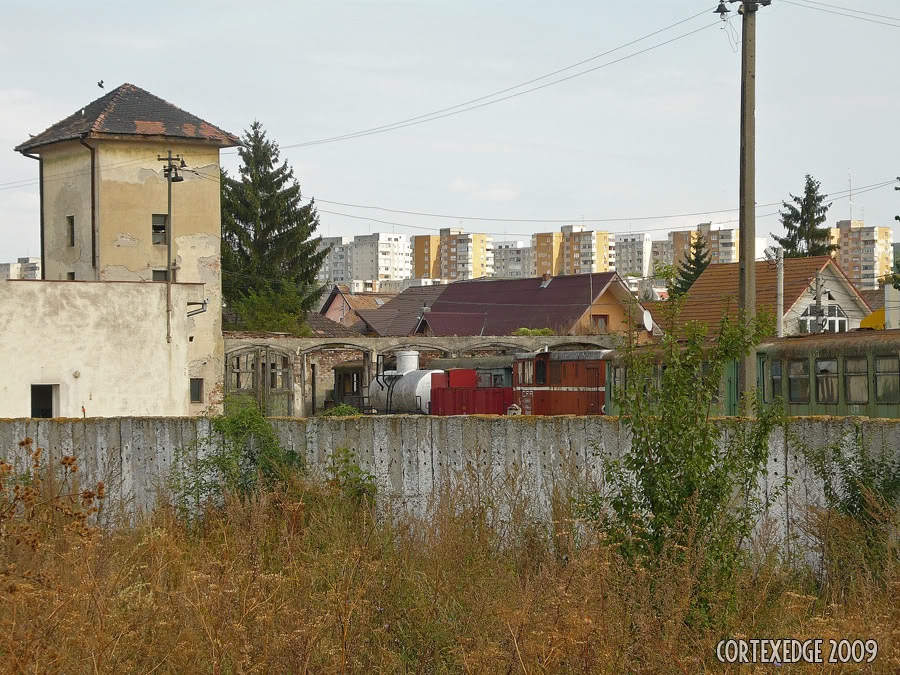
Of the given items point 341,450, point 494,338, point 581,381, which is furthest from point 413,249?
point 341,450

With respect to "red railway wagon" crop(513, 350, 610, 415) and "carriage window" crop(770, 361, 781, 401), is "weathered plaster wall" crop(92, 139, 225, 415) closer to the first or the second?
"red railway wagon" crop(513, 350, 610, 415)

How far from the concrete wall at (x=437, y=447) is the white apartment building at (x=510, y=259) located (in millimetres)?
177522

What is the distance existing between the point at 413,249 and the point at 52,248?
142 m

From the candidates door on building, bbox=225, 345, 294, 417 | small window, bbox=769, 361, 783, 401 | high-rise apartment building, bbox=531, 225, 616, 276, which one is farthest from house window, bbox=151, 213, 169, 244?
high-rise apartment building, bbox=531, 225, 616, 276

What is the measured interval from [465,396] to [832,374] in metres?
16.5

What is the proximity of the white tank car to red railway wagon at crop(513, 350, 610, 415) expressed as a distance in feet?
20.2

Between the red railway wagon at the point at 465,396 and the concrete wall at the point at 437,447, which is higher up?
the concrete wall at the point at 437,447

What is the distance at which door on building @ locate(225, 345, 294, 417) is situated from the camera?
1689 inches

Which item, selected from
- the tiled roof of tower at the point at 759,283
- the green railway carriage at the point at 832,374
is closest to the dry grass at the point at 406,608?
the green railway carriage at the point at 832,374

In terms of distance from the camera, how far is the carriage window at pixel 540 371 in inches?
1219

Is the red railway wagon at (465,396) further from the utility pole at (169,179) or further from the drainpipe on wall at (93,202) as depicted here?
the drainpipe on wall at (93,202)

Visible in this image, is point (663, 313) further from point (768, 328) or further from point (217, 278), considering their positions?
point (217, 278)

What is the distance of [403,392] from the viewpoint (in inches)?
1518

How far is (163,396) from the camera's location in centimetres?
2436
